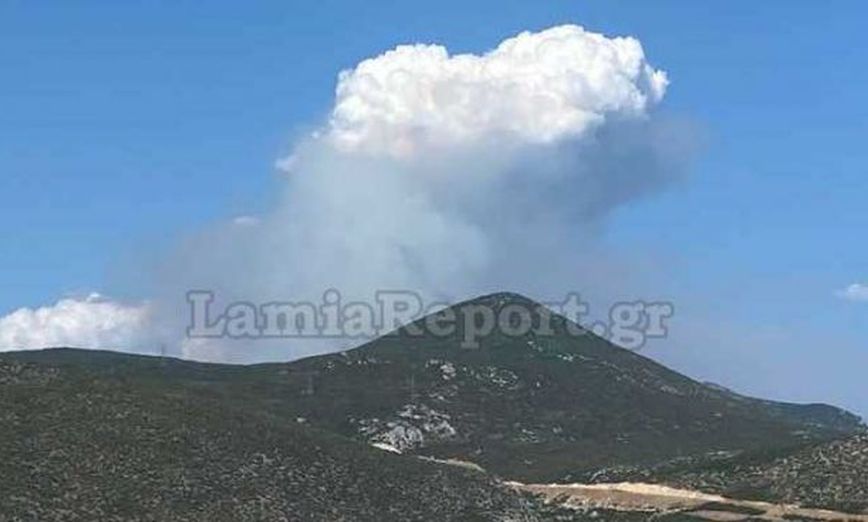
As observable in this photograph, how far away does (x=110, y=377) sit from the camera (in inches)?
5049

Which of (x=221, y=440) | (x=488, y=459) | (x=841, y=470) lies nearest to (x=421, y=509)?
(x=221, y=440)

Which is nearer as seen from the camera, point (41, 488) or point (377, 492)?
point (41, 488)

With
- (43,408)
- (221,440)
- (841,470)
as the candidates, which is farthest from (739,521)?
(43,408)

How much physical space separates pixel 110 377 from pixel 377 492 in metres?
34.3

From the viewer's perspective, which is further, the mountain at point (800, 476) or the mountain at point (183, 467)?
the mountain at point (800, 476)

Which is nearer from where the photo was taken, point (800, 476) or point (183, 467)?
point (183, 467)

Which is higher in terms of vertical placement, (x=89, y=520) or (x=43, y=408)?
(x=43, y=408)

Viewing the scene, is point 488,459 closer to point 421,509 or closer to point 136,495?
point 421,509

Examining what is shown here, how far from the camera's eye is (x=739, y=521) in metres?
108

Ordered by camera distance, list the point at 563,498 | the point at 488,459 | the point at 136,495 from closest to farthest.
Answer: the point at 136,495 < the point at 563,498 < the point at 488,459

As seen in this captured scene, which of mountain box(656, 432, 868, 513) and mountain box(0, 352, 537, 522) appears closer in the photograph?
mountain box(0, 352, 537, 522)

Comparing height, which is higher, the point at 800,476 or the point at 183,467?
the point at 183,467

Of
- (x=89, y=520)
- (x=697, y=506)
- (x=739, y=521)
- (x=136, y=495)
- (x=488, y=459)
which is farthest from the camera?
(x=488, y=459)

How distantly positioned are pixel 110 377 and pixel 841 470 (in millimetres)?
78760
